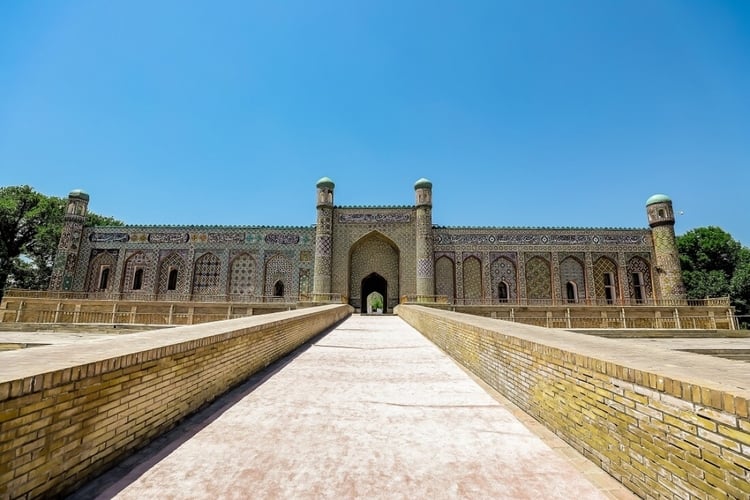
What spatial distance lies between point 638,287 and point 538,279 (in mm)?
4954

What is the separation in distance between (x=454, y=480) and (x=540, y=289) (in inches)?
716

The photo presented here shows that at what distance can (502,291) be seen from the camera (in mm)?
18078

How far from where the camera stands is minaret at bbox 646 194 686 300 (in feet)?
55.8

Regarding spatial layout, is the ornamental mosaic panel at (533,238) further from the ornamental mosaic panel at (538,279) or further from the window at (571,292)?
the window at (571,292)

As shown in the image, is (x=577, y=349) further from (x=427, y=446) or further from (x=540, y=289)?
(x=540, y=289)

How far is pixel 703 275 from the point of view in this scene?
69.5 ft

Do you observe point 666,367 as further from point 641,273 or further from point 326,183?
point 641,273

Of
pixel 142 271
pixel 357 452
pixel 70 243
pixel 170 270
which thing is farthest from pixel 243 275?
pixel 357 452

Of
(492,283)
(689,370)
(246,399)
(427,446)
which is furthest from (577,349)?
(492,283)

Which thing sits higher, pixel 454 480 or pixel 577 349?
pixel 577 349

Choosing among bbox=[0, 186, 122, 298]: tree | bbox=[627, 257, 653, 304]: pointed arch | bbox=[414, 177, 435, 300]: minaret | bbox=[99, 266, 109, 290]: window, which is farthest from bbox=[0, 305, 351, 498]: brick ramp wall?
bbox=[0, 186, 122, 298]: tree

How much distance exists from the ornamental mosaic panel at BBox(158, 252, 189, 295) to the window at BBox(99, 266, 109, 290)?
276 centimetres

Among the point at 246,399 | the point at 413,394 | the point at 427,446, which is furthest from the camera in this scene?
the point at 413,394

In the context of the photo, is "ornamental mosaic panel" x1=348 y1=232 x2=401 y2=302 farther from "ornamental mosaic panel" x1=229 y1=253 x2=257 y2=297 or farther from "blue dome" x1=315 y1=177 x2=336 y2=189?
"ornamental mosaic panel" x1=229 y1=253 x2=257 y2=297
